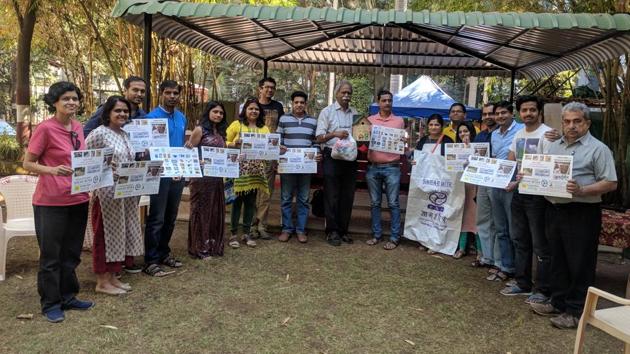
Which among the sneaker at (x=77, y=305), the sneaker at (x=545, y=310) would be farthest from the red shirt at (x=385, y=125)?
the sneaker at (x=77, y=305)

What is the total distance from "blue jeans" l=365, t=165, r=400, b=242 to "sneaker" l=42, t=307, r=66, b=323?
3.58 metres

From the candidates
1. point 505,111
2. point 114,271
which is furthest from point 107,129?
point 505,111

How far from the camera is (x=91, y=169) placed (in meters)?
3.42

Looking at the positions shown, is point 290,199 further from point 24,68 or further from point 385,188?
point 24,68

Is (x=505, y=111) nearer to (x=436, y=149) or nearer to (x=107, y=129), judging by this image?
(x=436, y=149)

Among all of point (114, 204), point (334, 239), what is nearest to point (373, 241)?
point (334, 239)

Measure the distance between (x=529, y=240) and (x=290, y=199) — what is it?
109 inches

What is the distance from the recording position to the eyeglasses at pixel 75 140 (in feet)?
11.4

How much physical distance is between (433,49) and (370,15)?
3438 mm

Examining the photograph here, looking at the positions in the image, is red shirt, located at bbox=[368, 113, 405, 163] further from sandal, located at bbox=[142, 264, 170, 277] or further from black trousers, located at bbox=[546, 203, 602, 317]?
sandal, located at bbox=[142, 264, 170, 277]

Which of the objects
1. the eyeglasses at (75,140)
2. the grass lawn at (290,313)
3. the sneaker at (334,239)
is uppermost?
the eyeglasses at (75,140)

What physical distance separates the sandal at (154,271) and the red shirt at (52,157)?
1.36 metres

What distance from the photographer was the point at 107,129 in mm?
3852

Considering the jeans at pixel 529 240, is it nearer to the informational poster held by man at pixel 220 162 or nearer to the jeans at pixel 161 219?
the informational poster held by man at pixel 220 162
